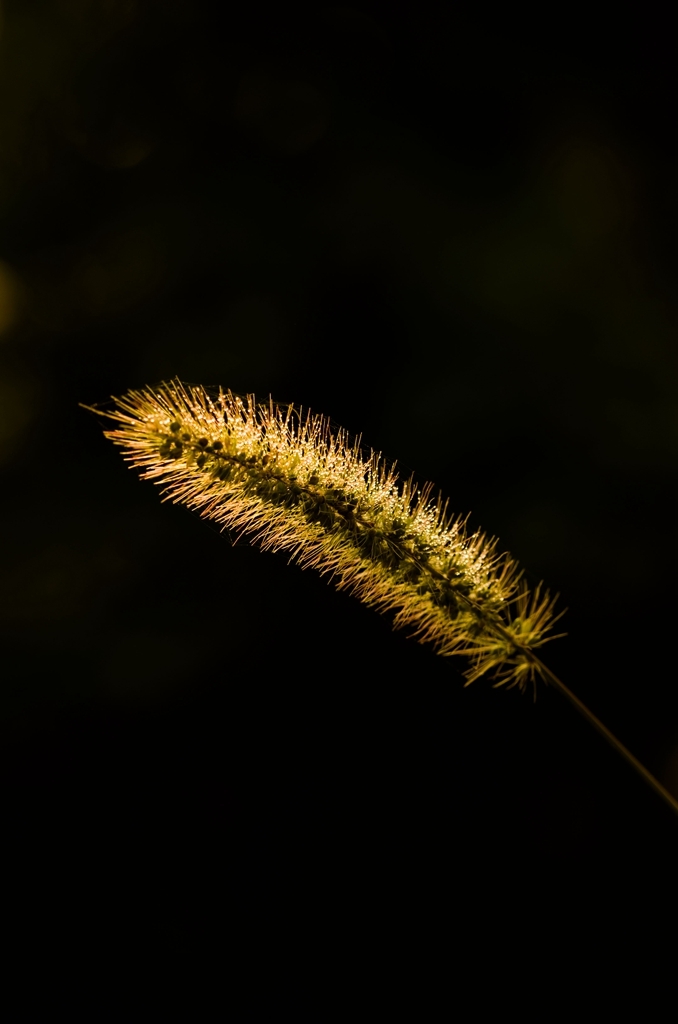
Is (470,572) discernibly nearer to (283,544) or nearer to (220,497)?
(283,544)

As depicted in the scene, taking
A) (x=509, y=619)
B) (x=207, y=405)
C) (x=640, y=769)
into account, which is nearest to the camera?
(x=640, y=769)

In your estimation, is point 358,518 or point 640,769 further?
point 358,518

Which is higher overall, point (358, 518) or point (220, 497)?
point (358, 518)

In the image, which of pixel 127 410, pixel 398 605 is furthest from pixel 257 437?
pixel 398 605

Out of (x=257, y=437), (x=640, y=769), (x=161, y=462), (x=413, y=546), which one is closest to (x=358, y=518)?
(x=413, y=546)

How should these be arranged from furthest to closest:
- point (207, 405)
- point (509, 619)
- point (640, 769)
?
1. point (207, 405)
2. point (509, 619)
3. point (640, 769)
